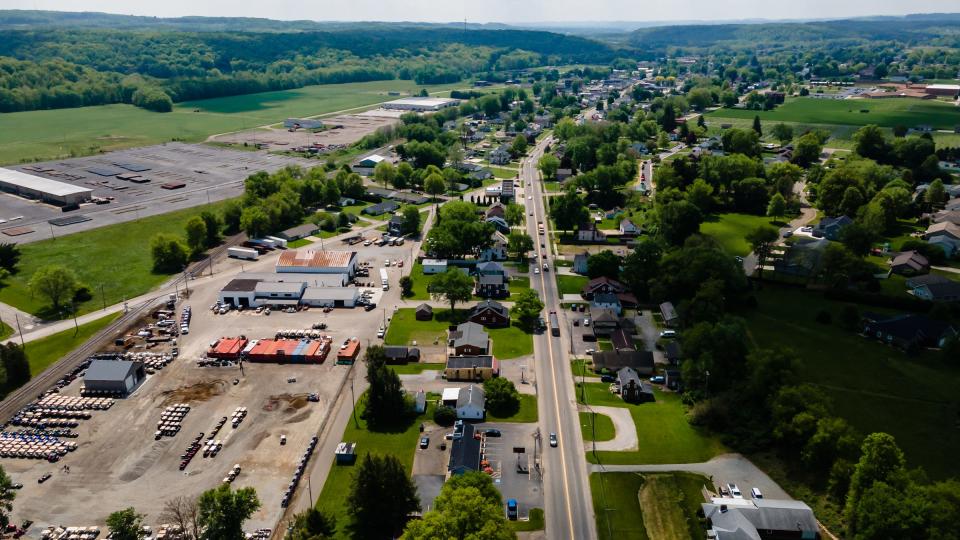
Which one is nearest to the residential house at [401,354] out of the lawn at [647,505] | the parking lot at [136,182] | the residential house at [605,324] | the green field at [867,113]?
the residential house at [605,324]

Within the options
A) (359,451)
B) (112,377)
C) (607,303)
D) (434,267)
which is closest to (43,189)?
(112,377)

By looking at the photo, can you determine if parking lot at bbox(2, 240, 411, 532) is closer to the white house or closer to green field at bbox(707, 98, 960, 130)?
the white house

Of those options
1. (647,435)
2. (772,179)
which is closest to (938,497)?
(647,435)

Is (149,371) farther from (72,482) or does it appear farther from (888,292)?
(888,292)

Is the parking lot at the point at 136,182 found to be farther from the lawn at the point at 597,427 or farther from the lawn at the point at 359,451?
the lawn at the point at 597,427

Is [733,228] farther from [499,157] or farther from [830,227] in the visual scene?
[499,157]

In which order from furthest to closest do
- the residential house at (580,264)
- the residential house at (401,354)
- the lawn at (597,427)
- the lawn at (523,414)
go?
the residential house at (580,264) < the residential house at (401,354) < the lawn at (523,414) < the lawn at (597,427)
